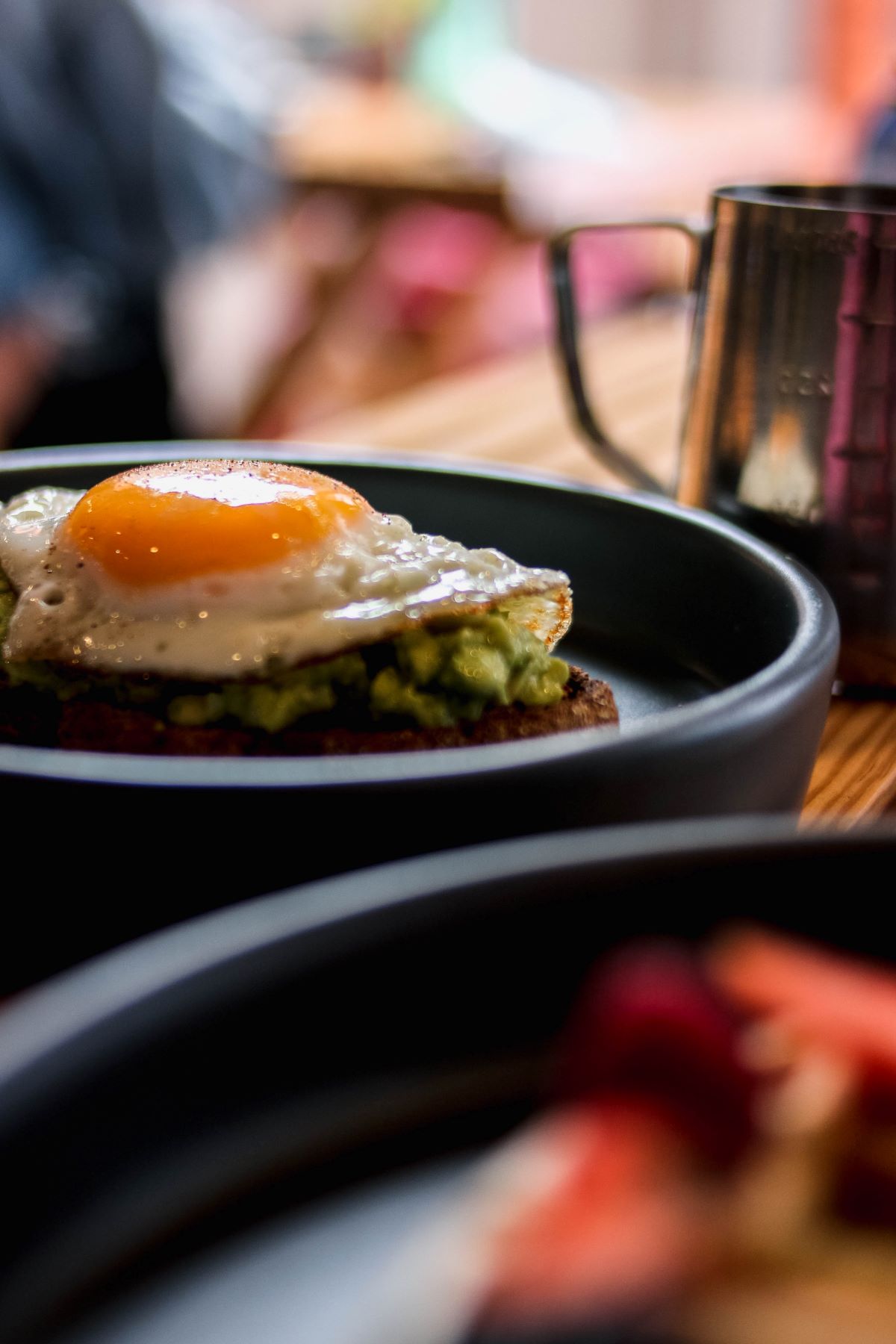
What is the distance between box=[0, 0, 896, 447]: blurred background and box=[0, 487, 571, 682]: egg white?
4.18 feet

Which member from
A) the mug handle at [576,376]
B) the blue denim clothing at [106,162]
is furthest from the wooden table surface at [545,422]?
the blue denim clothing at [106,162]

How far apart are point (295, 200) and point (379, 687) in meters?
3.99

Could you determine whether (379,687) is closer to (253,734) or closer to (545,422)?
(253,734)

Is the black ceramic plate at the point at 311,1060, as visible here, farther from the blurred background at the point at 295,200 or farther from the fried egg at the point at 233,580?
the blurred background at the point at 295,200

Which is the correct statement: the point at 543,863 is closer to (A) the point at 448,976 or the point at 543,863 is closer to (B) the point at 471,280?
(A) the point at 448,976

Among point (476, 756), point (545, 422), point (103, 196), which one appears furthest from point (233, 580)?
point (103, 196)

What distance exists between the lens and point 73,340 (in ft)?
12.2

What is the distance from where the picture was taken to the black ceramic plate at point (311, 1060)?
29 cm

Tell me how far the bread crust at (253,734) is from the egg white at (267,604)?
3cm

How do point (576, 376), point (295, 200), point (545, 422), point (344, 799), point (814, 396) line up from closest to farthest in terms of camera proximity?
point (344, 799), point (814, 396), point (576, 376), point (545, 422), point (295, 200)

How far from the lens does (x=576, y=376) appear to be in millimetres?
1250

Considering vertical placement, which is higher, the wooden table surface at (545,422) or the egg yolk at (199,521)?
the egg yolk at (199,521)

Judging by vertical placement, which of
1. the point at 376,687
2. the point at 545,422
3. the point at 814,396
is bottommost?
the point at 545,422

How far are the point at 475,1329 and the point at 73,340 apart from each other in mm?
3729
